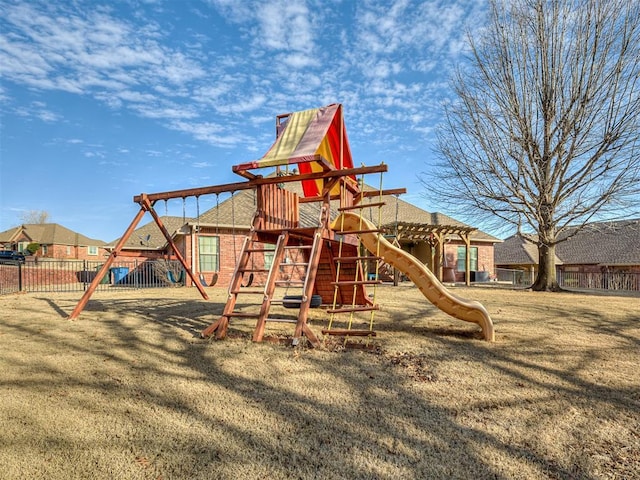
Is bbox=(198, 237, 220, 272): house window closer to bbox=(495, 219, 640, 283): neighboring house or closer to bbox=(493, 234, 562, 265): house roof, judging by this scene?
bbox=(495, 219, 640, 283): neighboring house

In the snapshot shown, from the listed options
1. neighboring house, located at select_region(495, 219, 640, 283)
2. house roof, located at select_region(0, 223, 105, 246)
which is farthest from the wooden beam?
house roof, located at select_region(0, 223, 105, 246)

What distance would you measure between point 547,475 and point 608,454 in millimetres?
619

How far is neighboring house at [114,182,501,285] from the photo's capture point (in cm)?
1894

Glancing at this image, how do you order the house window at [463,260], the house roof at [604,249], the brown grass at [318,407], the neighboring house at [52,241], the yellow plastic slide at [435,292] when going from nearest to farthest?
the brown grass at [318,407] → the yellow plastic slide at [435,292] → the house window at [463,260] → the house roof at [604,249] → the neighboring house at [52,241]

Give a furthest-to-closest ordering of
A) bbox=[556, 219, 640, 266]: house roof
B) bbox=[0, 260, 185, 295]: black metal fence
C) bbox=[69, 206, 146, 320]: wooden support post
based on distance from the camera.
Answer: bbox=[556, 219, 640, 266]: house roof < bbox=[0, 260, 185, 295]: black metal fence < bbox=[69, 206, 146, 320]: wooden support post

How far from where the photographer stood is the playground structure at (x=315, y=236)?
554 cm

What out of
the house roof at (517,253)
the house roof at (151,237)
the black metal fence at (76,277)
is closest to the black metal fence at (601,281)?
the house roof at (517,253)

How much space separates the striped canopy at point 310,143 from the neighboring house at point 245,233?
5014 mm

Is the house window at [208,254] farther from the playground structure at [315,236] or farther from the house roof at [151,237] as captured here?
the playground structure at [315,236]

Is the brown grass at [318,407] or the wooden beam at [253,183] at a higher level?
the wooden beam at [253,183]

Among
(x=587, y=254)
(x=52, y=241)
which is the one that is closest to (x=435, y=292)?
(x=587, y=254)

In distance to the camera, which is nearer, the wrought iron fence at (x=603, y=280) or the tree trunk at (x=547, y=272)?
the tree trunk at (x=547, y=272)

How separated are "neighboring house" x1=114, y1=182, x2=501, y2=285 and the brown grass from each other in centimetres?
799

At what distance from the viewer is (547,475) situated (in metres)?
2.45
